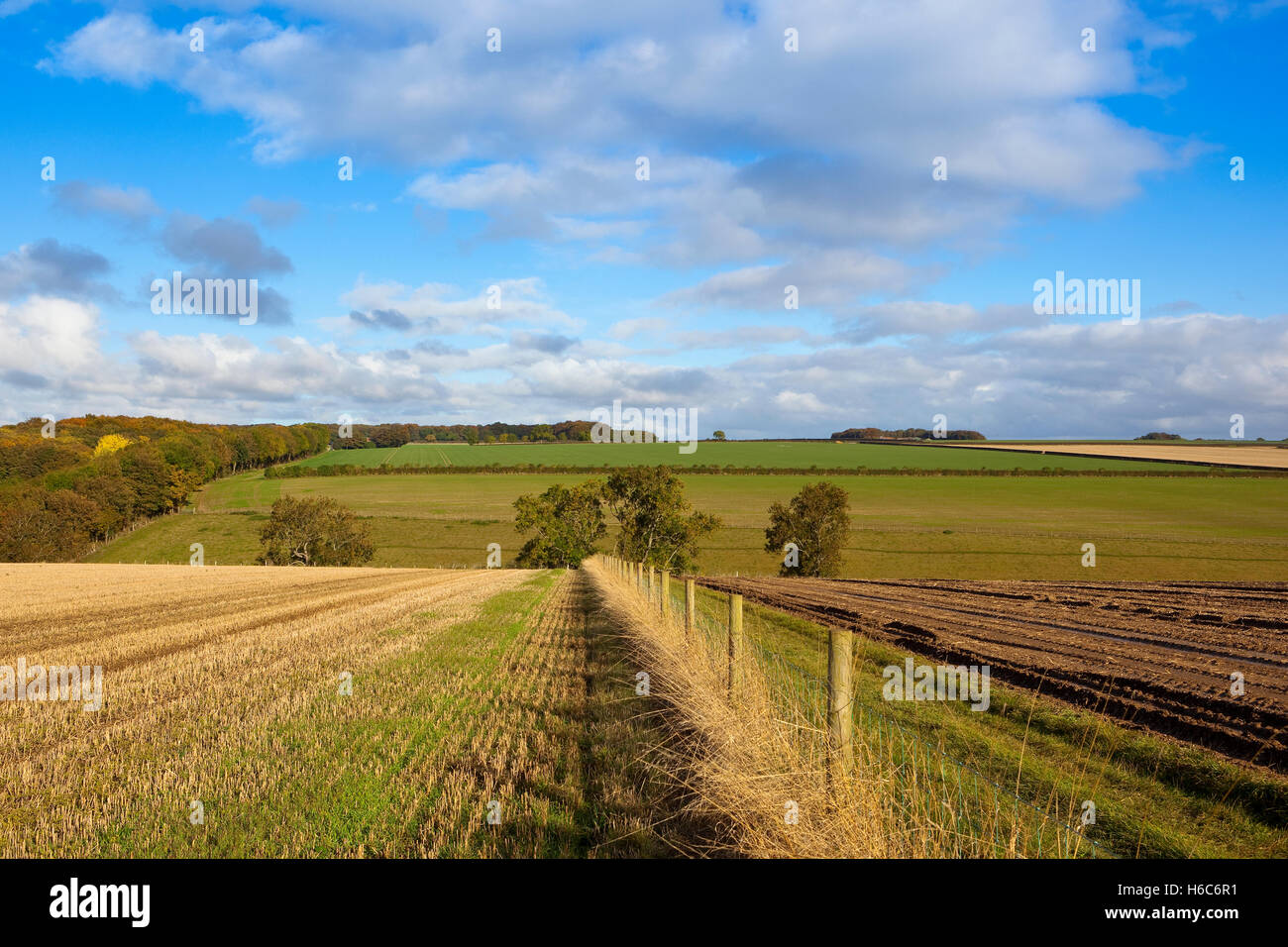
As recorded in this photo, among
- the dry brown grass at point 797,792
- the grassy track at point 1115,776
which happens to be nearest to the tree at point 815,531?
the grassy track at point 1115,776

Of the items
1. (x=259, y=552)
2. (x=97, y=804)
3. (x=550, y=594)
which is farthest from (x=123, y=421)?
(x=97, y=804)

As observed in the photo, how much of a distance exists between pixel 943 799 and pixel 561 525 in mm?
70325

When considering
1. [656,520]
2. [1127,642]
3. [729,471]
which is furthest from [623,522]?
[729,471]

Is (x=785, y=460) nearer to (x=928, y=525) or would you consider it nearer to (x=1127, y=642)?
(x=928, y=525)

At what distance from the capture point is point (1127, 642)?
638 inches

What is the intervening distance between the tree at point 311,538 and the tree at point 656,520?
2783 centimetres

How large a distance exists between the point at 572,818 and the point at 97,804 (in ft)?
13.8

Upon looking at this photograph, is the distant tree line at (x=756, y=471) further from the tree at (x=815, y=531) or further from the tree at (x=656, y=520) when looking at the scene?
the tree at (x=815, y=531)

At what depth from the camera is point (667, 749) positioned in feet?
23.0

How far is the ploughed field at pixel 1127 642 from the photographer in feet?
32.9
